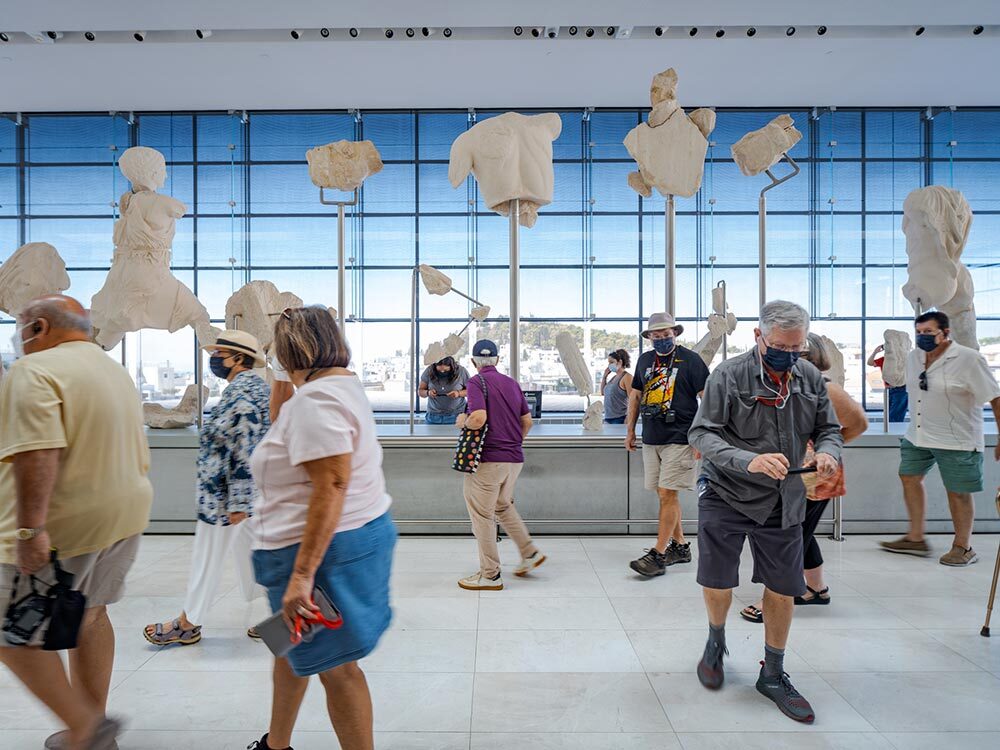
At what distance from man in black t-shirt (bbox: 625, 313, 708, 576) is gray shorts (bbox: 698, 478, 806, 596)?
1.42 meters

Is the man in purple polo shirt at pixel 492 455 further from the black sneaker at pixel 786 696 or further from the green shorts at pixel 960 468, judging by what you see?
the green shorts at pixel 960 468

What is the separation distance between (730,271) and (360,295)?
6266 mm

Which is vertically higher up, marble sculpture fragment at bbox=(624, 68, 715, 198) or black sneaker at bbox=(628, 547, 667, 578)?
marble sculpture fragment at bbox=(624, 68, 715, 198)

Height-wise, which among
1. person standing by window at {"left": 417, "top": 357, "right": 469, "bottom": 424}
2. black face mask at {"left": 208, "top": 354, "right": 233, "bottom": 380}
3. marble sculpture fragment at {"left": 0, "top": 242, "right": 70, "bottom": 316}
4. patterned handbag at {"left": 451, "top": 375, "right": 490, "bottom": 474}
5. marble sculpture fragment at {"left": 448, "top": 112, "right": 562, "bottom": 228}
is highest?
marble sculpture fragment at {"left": 448, "top": 112, "right": 562, "bottom": 228}

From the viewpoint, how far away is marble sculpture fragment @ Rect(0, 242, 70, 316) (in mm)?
5098

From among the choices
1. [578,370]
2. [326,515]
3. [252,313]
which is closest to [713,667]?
[326,515]

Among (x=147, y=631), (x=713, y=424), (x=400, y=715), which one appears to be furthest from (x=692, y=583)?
(x=147, y=631)

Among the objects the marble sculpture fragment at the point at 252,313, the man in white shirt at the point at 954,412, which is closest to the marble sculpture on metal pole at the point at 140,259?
the marble sculpture fragment at the point at 252,313

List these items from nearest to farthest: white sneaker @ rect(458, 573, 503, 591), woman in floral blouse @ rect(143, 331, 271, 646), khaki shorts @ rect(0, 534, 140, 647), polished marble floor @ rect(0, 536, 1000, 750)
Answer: khaki shorts @ rect(0, 534, 140, 647)
polished marble floor @ rect(0, 536, 1000, 750)
woman in floral blouse @ rect(143, 331, 271, 646)
white sneaker @ rect(458, 573, 503, 591)

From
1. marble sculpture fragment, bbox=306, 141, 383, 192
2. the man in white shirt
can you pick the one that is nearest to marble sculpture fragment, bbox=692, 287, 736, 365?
the man in white shirt

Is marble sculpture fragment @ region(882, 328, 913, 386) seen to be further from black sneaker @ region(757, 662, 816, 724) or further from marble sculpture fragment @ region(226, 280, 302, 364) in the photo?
marble sculpture fragment @ region(226, 280, 302, 364)

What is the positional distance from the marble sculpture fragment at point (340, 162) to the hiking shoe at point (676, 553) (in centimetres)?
350

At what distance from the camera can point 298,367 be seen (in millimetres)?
1733

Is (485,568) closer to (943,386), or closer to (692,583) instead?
(692,583)
